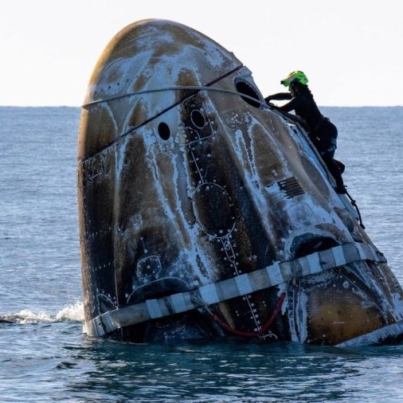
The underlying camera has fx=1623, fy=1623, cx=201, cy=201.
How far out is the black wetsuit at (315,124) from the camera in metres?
20.2

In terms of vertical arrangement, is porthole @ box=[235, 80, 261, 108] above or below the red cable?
above

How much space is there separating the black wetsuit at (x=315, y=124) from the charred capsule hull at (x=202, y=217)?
1.21 m

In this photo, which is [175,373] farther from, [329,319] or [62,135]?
[62,135]

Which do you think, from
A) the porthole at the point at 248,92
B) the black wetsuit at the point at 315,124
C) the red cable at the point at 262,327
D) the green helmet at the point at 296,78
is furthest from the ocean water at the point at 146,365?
the green helmet at the point at 296,78

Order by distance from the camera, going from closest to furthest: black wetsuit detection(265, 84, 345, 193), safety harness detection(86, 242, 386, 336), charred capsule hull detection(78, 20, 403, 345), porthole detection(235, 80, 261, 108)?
safety harness detection(86, 242, 386, 336)
charred capsule hull detection(78, 20, 403, 345)
porthole detection(235, 80, 261, 108)
black wetsuit detection(265, 84, 345, 193)

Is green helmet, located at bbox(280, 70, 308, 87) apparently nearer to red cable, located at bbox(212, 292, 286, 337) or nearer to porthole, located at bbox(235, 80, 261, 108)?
porthole, located at bbox(235, 80, 261, 108)

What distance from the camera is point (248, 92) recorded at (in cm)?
1944

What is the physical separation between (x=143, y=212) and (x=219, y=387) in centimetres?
241

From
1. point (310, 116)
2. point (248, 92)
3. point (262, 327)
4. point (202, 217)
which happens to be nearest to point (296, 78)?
point (310, 116)

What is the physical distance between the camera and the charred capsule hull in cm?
1848

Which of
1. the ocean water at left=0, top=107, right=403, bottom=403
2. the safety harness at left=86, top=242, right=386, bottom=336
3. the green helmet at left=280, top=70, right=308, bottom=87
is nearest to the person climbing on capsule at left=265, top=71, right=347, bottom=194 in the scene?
the green helmet at left=280, top=70, right=308, bottom=87

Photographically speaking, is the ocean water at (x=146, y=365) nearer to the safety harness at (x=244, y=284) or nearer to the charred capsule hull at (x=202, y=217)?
the charred capsule hull at (x=202, y=217)

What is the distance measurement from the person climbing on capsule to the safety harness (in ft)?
5.52

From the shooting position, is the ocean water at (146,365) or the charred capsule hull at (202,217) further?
the charred capsule hull at (202,217)
